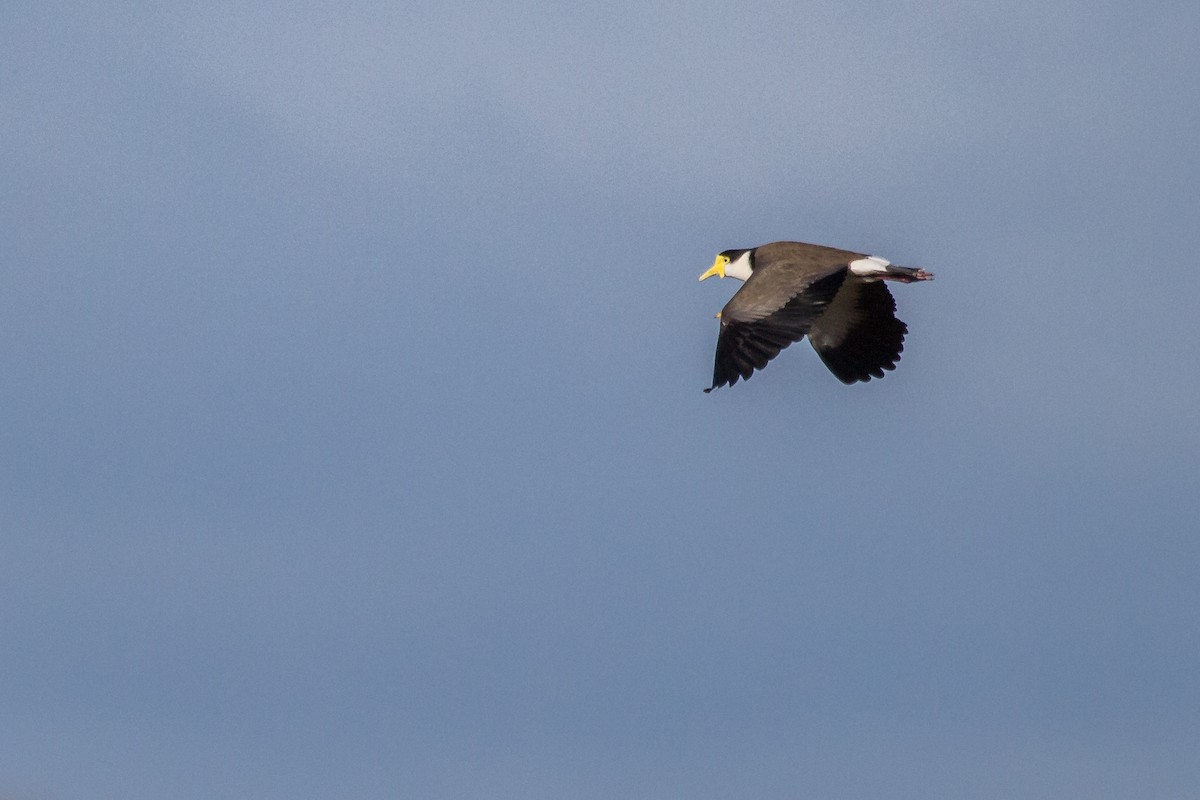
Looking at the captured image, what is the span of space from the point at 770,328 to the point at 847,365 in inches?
221

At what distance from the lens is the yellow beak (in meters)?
40.7

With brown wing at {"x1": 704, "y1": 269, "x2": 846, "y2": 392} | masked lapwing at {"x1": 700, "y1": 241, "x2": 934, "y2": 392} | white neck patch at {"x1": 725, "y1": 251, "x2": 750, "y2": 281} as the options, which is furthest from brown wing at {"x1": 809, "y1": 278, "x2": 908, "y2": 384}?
brown wing at {"x1": 704, "y1": 269, "x2": 846, "y2": 392}

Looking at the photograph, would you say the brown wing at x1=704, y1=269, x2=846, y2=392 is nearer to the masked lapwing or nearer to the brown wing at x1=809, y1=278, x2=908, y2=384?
the masked lapwing

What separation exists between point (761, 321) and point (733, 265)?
6291 millimetres

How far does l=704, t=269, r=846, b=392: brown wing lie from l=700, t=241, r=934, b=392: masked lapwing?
2 cm

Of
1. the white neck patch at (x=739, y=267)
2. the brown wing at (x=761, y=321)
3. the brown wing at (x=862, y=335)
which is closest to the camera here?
the brown wing at (x=761, y=321)

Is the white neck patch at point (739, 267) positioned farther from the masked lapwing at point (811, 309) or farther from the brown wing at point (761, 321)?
the brown wing at point (761, 321)

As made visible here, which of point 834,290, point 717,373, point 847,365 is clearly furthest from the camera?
point 847,365

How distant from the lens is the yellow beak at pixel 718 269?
4067cm

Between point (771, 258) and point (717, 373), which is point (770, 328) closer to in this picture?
point (717, 373)

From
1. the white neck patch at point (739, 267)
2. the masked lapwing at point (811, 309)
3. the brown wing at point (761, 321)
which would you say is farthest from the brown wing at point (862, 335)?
the brown wing at point (761, 321)

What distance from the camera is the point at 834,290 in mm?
35656

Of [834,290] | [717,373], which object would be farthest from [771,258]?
[717,373]

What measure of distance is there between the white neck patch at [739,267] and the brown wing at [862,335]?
1.87 m
